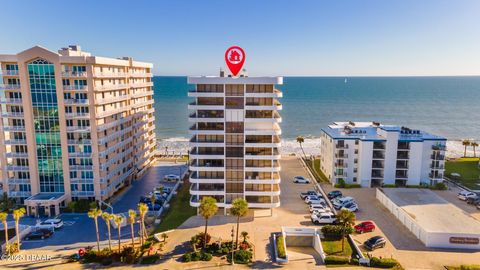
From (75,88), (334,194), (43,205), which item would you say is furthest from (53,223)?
(334,194)

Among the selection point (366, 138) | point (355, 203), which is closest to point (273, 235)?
point (355, 203)

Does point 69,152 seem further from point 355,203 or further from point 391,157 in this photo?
Answer: point 391,157

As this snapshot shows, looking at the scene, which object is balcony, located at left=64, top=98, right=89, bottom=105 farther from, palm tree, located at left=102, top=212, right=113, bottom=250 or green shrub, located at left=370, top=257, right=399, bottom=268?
green shrub, located at left=370, top=257, right=399, bottom=268

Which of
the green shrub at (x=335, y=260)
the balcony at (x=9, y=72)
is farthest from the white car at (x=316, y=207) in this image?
the balcony at (x=9, y=72)

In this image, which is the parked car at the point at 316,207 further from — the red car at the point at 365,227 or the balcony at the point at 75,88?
the balcony at the point at 75,88

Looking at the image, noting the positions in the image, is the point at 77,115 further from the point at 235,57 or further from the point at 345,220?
the point at 345,220

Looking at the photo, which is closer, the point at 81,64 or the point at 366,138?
the point at 81,64

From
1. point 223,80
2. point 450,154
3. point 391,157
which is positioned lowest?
point 450,154
